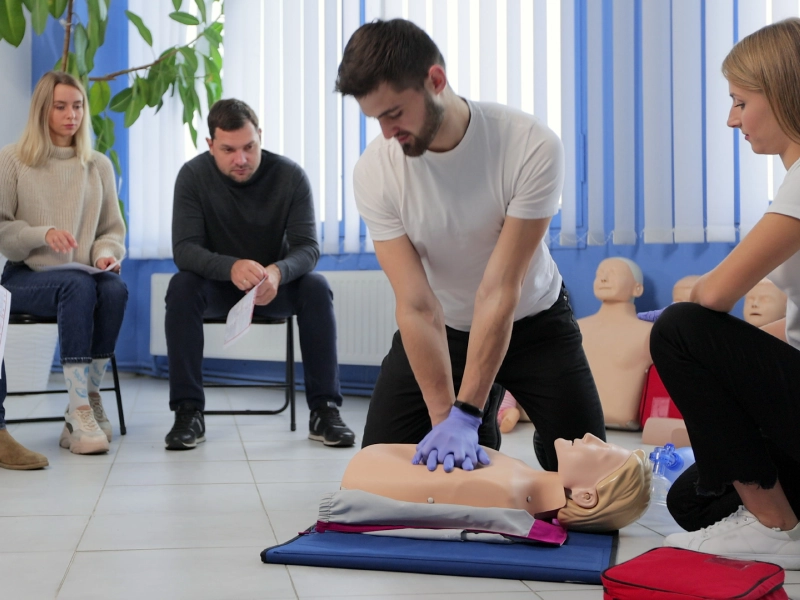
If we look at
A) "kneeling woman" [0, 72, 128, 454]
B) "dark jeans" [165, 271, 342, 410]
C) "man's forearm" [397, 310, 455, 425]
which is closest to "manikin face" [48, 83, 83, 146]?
"kneeling woman" [0, 72, 128, 454]

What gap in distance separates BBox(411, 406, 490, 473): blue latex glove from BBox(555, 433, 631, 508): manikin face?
138 mm

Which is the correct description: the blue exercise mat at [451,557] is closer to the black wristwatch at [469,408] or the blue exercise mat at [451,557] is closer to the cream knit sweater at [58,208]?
the black wristwatch at [469,408]

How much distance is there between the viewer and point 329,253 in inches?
151

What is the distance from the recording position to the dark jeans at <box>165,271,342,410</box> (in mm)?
2570

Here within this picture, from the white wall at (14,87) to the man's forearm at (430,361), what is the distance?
136 inches

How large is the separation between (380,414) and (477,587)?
2.02ft

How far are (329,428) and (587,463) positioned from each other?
3.81 ft

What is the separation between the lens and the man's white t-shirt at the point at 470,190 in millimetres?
1638

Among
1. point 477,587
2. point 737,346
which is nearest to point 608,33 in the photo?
point 737,346

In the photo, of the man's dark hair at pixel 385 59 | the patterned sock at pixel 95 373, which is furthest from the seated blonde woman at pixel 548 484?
the patterned sock at pixel 95 373

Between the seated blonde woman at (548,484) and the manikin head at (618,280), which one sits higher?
the manikin head at (618,280)

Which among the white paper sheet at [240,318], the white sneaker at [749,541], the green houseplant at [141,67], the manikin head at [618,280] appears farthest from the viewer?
the green houseplant at [141,67]

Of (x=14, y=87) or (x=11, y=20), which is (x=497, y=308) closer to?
(x=11, y=20)

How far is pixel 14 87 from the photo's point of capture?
452 cm
